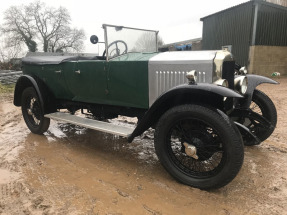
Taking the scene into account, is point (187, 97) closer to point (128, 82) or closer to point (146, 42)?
point (128, 82)

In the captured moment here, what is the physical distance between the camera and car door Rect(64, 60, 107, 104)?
3240 millimetres

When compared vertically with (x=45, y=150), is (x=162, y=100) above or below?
above

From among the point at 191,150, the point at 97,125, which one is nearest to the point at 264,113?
the point at 191,150

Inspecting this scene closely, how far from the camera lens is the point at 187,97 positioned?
243 centimetres

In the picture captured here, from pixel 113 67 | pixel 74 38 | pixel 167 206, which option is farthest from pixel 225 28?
pixel 74 38

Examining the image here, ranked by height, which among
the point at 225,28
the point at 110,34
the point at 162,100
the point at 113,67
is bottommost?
the point at 162,100

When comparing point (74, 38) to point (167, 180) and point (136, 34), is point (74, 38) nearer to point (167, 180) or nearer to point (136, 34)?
point (136, 34)

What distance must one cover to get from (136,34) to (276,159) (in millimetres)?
2702

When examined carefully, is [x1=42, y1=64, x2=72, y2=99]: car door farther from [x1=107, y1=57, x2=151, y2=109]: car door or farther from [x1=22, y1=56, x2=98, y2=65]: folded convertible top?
[x1=107, y1=57, x2=151, y2=109]: car door

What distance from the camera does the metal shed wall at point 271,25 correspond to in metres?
12.3

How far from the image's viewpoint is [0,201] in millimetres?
2156

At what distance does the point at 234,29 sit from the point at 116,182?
516 inches

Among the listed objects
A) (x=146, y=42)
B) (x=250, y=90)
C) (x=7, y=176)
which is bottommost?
(x=7, y=176)

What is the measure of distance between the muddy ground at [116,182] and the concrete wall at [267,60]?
384 inches
